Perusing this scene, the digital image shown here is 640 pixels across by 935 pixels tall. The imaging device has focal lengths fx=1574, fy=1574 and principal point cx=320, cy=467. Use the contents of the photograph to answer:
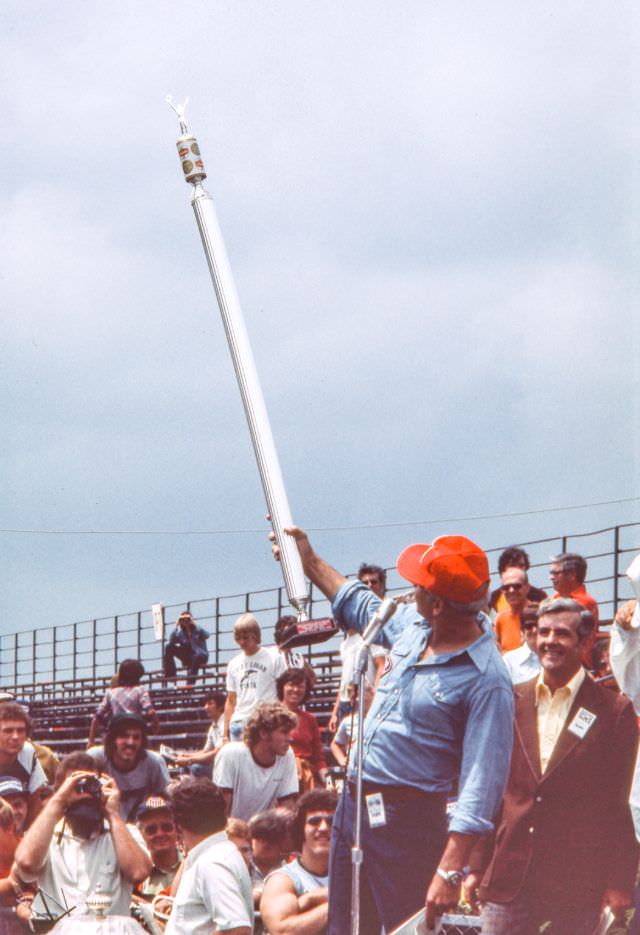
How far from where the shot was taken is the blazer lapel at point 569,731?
20.3 ft

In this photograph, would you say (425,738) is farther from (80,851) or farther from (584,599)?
(584,599)

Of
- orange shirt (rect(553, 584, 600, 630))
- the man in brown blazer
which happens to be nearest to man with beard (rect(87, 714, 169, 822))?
orange shirt (rect(553, 584, 600, 630))

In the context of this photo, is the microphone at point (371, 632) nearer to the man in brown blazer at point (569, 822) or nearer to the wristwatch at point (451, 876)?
the wristwatch at point (451, 876)

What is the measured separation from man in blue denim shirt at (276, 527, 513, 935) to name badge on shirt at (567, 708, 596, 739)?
1.01 metres

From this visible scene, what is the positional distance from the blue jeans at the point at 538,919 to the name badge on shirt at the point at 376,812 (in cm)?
100

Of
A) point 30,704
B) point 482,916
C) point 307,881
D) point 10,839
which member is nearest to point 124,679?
point 10,839

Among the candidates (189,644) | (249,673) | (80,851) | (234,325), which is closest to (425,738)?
(80,851)

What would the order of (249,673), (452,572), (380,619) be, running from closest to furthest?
(380,619) → (452,572) → (249,673)

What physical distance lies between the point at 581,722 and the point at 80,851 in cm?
246

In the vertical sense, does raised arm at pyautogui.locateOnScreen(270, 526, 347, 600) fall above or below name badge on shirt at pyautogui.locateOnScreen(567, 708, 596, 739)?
above

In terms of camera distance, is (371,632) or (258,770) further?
(258,770)

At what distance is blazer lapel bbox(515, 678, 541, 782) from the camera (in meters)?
6.21

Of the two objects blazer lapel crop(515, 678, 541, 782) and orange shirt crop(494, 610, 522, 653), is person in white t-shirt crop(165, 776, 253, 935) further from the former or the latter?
orange shirt crop(494, 610, 522, 653)

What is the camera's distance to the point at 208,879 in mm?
6051
